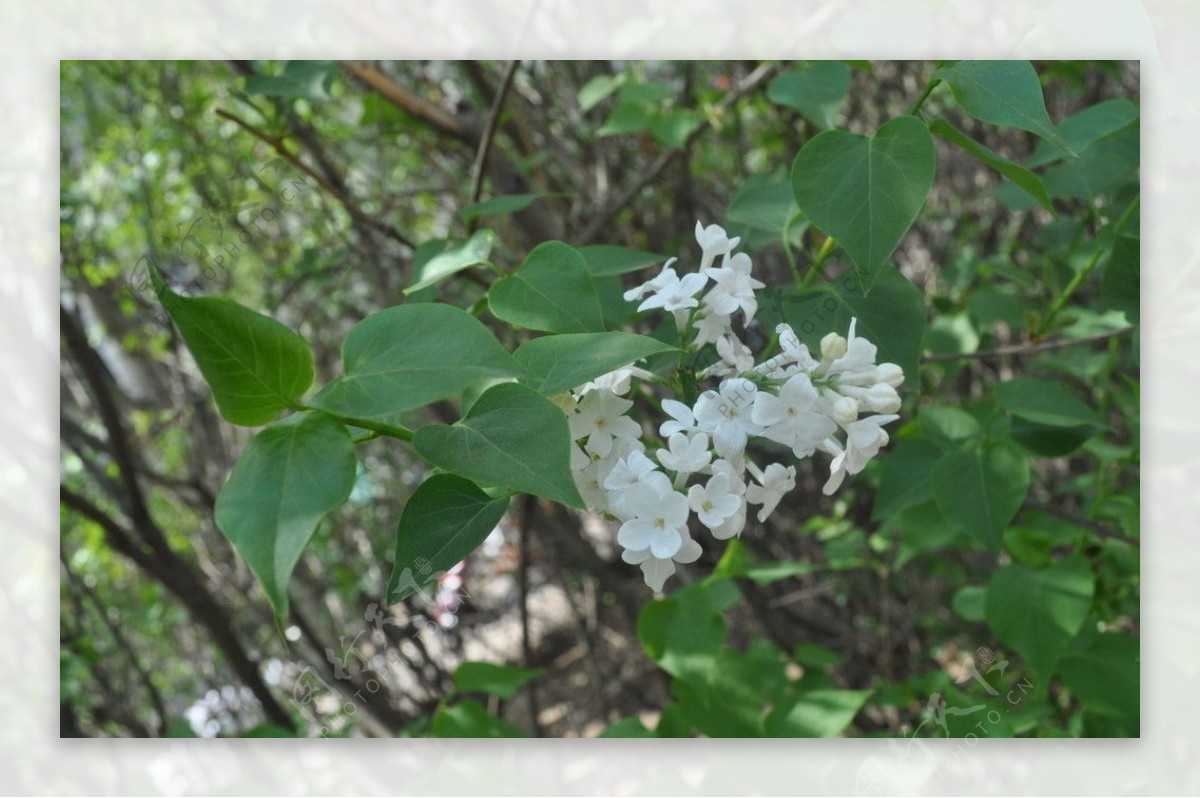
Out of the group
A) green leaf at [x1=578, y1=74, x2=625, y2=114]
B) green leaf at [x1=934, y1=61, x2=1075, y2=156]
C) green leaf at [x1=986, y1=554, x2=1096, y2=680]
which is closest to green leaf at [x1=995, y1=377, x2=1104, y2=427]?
green leaf at [x1=986, y1=554, x2=1096, y2=680]

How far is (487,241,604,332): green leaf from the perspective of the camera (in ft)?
2.13

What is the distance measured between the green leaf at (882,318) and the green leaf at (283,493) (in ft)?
1.12

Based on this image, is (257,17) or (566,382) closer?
(566,382)

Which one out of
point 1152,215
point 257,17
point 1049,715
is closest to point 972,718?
point 1049,715

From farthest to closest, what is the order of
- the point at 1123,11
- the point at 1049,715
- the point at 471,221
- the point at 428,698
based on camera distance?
the point at 428,698 → the point at 1049,715 → the point at 471,221 → the point at 1123,11

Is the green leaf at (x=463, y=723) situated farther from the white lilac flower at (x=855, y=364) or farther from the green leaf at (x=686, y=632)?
the white lilac flower at (x=855, y=364)

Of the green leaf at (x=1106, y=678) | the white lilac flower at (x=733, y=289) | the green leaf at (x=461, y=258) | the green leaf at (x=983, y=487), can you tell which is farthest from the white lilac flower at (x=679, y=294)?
the green leaf at (x=1106, y=678)

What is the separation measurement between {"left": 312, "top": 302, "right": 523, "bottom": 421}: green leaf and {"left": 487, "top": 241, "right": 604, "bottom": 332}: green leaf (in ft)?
0.39

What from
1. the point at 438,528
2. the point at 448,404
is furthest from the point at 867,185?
the point at 448,404

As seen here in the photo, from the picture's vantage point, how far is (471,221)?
1.02 m

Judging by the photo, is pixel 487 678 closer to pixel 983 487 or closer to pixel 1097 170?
pixel 983 487

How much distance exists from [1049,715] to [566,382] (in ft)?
3.12

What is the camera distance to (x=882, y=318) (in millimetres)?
725

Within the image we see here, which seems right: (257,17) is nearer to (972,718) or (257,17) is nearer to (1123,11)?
(1123,11)
